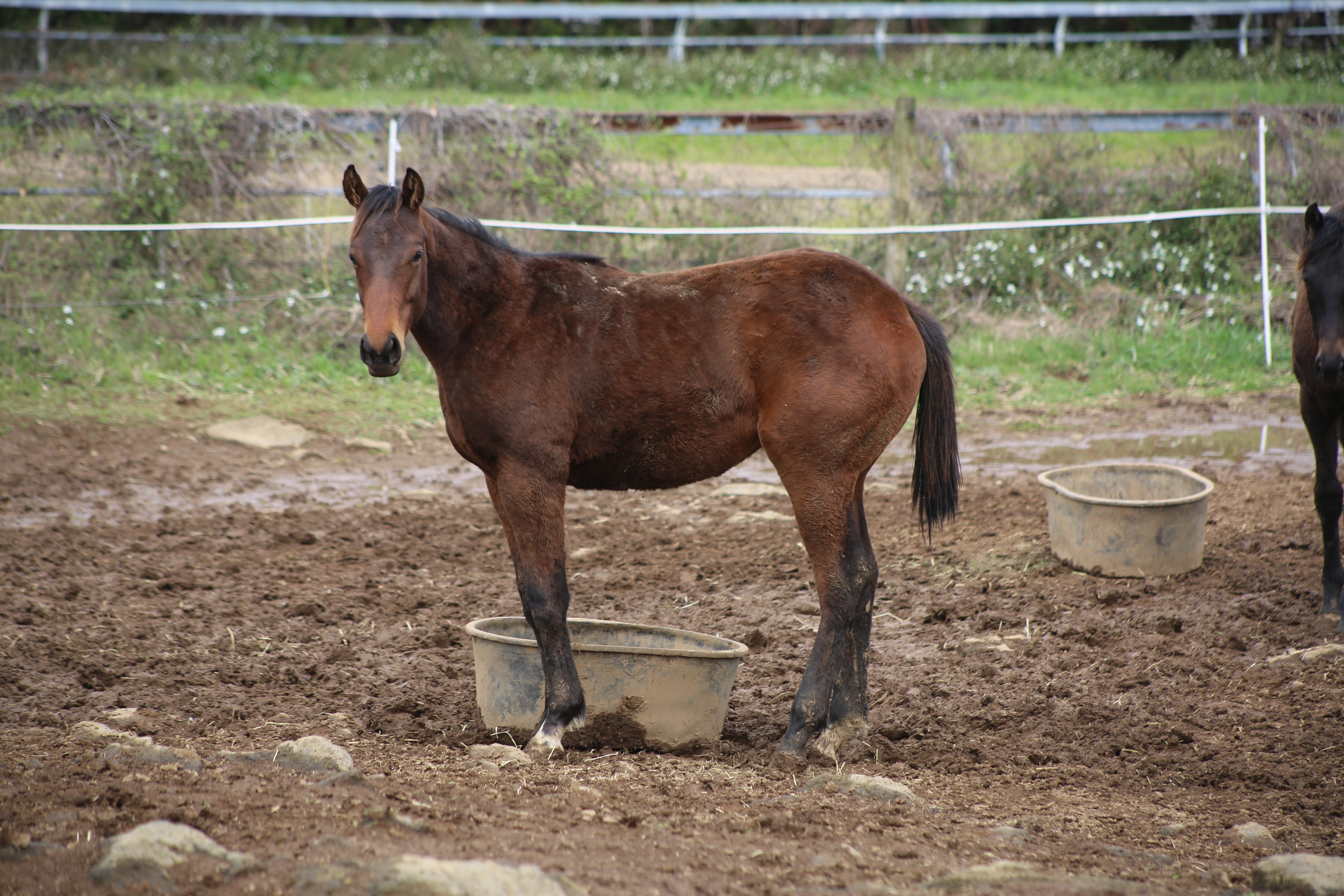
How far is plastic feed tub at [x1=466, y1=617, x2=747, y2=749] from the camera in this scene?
3.82 meters

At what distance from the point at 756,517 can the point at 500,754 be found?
323cm

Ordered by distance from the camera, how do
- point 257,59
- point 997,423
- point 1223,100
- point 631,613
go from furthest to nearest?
point 257,59
point 1223,100
point 997,423
point 631,613

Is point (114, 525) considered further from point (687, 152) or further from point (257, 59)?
point (257, 59)

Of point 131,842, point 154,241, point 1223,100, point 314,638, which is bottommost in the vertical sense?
point 314,638

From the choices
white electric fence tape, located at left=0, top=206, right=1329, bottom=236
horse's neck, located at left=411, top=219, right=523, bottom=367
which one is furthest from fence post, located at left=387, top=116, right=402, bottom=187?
horse's neck, located at left=411, top=219, right=523, bottom=367

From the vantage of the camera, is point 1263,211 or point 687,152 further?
point 687,152

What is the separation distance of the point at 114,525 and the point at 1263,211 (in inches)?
399

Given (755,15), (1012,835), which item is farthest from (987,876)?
(755,15)

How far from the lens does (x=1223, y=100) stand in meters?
14.3

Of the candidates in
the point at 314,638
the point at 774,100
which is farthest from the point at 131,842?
the point at 774,100

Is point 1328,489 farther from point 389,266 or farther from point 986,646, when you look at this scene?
point 389,266

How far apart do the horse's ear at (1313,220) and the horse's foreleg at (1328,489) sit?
838 millimetres

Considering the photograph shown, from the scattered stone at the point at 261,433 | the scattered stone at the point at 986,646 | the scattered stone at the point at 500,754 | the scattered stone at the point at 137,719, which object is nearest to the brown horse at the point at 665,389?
the scattered stone at the point at 500,754

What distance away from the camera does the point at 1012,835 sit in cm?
307
